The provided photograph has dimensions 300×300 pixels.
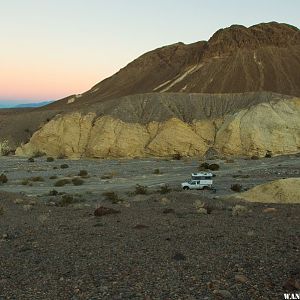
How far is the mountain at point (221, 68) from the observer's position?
10175 cm

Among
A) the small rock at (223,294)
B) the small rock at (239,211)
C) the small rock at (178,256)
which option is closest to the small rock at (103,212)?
the small rock at (239,211)

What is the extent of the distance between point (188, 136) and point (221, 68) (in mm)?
52279

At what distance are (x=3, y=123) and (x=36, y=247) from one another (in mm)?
75289

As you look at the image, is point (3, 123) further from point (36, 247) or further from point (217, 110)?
point (36, 247)

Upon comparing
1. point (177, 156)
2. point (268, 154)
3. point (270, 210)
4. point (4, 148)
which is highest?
point (270, 210)

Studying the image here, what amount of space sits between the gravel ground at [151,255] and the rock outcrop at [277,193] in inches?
142

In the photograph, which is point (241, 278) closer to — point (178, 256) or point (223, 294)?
point (223, 294)

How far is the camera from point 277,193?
23.0 meters

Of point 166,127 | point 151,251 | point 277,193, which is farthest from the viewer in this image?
point 166,127

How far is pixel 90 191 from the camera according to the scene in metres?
30.3

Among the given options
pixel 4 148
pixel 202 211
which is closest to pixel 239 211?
pixel 202 211

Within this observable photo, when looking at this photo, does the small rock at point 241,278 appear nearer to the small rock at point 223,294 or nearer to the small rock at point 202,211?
the small rock at point 223,294

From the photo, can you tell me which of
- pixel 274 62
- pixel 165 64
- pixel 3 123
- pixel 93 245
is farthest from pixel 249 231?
pixel 165 64

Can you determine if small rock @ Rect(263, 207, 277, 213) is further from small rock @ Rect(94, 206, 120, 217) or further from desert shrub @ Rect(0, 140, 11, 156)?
desert shrub @ Rect(0, 140, 11, 156)
